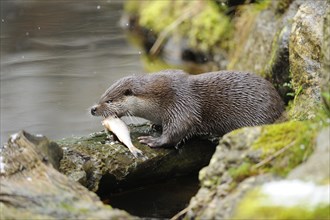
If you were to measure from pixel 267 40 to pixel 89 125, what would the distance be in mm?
2352

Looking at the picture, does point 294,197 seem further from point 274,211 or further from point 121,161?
point 121,161

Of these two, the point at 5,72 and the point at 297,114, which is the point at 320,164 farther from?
the point at 5,72

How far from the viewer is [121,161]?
18.5 feet

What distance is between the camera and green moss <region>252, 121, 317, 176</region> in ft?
12.0

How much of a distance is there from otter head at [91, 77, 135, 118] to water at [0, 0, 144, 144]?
7.34 ft

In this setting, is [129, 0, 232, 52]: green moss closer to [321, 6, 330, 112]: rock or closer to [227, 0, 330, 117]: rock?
[227, 0, 330, 117]: rock

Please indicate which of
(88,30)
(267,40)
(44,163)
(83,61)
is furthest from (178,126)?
A: (88,30)

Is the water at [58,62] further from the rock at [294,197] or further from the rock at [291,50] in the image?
the rock at [294,197]

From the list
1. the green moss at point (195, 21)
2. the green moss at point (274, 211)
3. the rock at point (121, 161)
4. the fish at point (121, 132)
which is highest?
the green moss at point (274, 211)

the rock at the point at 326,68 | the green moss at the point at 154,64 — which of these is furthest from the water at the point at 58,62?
the rock at the point at 326,68

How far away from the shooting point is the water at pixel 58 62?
8.83 metres

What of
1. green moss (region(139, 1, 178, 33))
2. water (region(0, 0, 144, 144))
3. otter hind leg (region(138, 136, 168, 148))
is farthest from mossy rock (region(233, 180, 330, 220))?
green moss (region(139, 1, 178, 33))

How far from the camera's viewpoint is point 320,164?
3541mm

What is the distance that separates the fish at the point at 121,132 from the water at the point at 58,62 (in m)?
2.33
